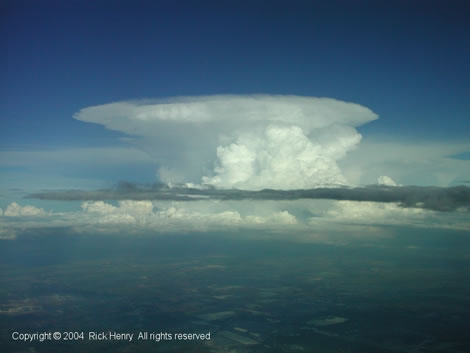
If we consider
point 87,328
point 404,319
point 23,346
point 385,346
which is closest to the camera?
point 23,346

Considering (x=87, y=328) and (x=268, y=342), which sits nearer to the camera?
(x=268, y=342)

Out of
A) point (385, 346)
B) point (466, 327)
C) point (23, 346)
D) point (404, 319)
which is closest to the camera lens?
point (23, 346)

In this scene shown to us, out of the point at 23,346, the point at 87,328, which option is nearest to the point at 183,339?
the point at 87,328

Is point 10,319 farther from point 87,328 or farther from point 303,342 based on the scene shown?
point 303,342

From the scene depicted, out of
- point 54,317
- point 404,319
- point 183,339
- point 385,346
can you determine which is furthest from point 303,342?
point 54,317

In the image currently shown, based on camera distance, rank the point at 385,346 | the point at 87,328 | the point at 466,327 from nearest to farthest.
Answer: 1. the point at 385,346
2. the point at 87,328
3. the point at 466,327

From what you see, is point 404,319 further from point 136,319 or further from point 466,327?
point 136,319

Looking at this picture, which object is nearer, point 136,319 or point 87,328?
point 87,328

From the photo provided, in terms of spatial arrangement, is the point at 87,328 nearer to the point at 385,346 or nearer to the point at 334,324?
the point at 334,324

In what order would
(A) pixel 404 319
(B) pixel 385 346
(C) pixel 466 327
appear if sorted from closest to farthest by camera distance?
(B) pixel 385 346 < (C) pixel 466 327 < (A) pixel 404 319
